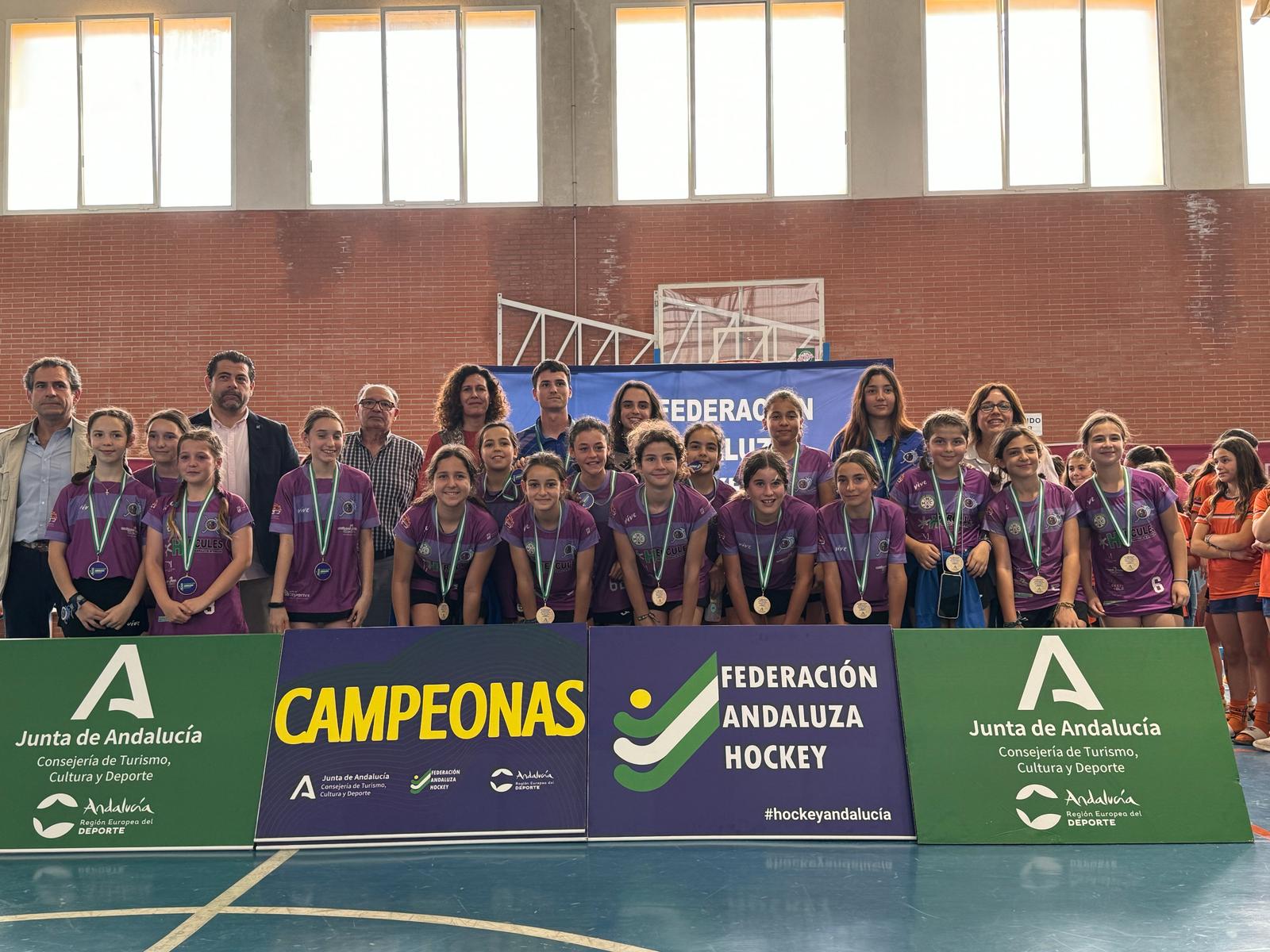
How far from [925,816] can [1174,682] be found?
1.43 m

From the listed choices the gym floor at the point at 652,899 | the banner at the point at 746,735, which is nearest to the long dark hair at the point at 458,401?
the banner at the point at 746,735

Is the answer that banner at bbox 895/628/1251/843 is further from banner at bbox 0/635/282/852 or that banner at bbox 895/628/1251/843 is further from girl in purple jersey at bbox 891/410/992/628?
banner at bbox 0/635/282/852

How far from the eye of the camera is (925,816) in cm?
465

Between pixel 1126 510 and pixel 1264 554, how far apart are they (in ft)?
6.27

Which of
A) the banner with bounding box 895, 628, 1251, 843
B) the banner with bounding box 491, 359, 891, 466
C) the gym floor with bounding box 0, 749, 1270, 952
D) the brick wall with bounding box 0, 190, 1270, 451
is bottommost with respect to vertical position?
the gym floor with bounding box 0, 749, 1270, 952

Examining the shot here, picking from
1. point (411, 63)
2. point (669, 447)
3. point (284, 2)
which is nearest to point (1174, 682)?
point (669, 447)

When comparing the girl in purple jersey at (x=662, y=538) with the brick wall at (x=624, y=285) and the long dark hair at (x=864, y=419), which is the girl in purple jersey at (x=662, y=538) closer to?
the long dark hair at (x=864, y=419)

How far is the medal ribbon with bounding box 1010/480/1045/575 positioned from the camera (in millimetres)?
→ 5711

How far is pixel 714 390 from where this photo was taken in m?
9.92

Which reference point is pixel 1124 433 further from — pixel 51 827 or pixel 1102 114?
pixel 1102 114

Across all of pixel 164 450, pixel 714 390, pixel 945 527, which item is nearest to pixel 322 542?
pixel 164 450

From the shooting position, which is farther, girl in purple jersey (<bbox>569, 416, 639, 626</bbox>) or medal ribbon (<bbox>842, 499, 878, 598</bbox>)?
girl in purple jersey (<bbox>569, 416, 639, 626</bbox>)

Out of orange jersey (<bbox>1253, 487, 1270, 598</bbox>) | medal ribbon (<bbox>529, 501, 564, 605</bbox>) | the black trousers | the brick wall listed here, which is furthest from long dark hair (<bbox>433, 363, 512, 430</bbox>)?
the brick wall

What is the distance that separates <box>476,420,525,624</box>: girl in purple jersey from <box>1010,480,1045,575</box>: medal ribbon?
9.32 ft
